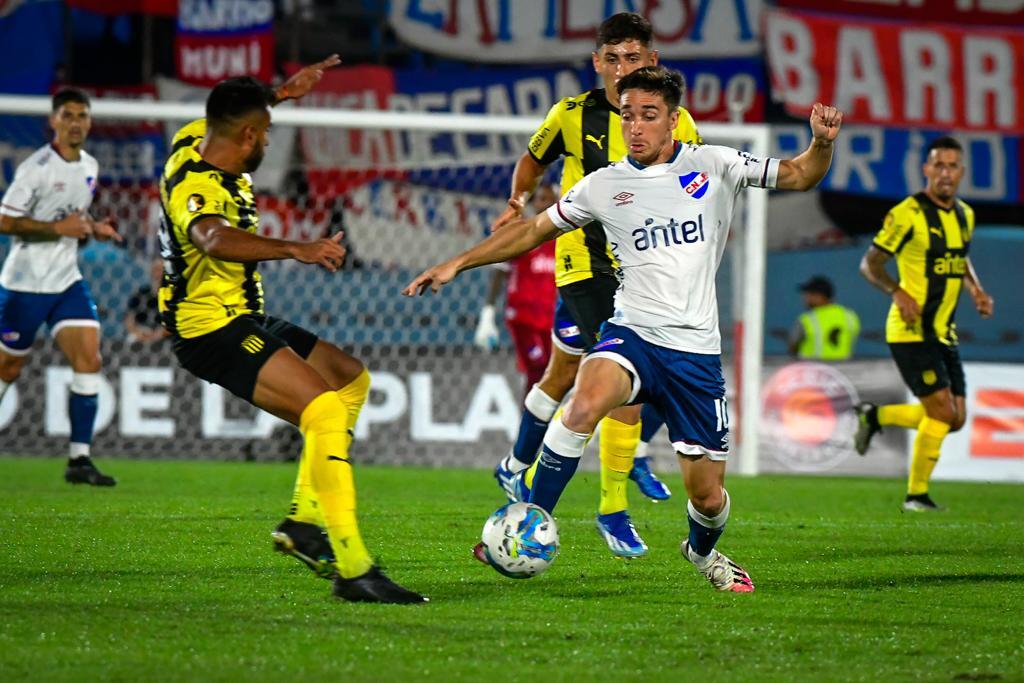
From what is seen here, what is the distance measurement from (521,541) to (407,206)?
10933 millimetres

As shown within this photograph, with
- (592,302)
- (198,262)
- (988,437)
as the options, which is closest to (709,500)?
(592,302)

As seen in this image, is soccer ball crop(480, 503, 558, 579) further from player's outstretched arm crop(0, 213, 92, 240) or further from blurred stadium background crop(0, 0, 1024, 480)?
blurred stadium background crop(0, 0, 1024, 480)

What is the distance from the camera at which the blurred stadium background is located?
15508 millimetres

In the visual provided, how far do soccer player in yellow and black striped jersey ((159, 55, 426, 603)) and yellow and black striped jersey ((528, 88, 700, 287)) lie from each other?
5.77ft

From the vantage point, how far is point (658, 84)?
17.7 ft

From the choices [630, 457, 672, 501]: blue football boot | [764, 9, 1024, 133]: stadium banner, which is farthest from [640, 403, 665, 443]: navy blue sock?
[764, 9, 1024, 133]: stadium banner

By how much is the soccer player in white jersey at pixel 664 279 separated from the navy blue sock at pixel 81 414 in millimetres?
5125

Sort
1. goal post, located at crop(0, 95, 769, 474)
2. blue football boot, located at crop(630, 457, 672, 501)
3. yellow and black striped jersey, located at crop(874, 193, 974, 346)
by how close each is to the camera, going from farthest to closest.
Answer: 1. goal post, located at crop(0, 95, 769, 474)
2. yellow and black striped jersey, located at crop(874, 193, 974, 346)
3. blue football boot, located at crop(630, 457, 672, 501)

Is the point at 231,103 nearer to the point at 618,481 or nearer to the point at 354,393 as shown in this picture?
the point at 354,393

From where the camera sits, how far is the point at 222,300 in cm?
539

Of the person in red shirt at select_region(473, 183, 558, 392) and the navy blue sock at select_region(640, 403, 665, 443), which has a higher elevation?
the person in red shirt at select_region(473, 183, 558, 392)

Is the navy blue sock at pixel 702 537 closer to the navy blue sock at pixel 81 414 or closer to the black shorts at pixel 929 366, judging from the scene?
the black shorts at pixel 929 366

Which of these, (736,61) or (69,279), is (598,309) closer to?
(69,279)

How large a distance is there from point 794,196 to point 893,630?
1339 centimetres
